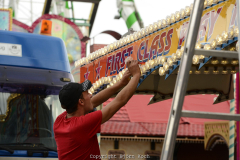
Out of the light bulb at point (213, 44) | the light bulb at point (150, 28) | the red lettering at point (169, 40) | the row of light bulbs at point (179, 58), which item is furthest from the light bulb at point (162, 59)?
the light bulb at point (213, 44)

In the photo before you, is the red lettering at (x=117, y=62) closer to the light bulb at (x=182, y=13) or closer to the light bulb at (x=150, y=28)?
the light bulb at (x=150, y=28)

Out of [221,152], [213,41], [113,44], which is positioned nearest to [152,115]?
[221,152]

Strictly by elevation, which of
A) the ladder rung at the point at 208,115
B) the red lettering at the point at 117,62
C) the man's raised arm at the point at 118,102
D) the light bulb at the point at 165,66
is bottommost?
the ladder rung at the point at 208,115

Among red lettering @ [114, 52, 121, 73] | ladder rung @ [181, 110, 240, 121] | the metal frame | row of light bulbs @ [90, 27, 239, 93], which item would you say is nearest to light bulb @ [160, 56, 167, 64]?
row of light bulbs @ [90, 27, 239, 93]

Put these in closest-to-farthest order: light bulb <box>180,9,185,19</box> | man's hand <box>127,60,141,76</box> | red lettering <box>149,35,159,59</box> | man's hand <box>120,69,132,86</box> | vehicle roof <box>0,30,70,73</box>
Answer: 1. man's hand <box>127,60,141,76</box>
2. man's hand <box>120,69,132,86</box>
3. light bulb <box>180,9,185,19</box>
4. red lettering <box>149,35,159,59</box>
5. vehicle roof <box>0,30,70,73</box>

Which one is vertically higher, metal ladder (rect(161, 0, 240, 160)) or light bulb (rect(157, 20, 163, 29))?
light bulb (rect(157, 20, 163, 29))

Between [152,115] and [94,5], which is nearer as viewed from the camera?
[152,115]

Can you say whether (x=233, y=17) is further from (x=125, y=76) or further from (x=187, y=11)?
(x=125, y=76)

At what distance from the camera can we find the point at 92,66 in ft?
26.2

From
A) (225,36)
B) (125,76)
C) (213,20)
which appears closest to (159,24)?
(213,20)

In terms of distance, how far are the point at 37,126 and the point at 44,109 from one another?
302 mm

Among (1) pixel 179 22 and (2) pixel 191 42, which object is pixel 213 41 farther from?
(2) pixel 191 42

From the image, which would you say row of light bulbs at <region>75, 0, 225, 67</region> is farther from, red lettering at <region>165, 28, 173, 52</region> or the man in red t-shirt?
the man in red t-shirt

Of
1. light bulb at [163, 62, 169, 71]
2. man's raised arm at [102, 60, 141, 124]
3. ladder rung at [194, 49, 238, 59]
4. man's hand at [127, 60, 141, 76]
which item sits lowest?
man's raised arm at [102, 60, 141, 124]
